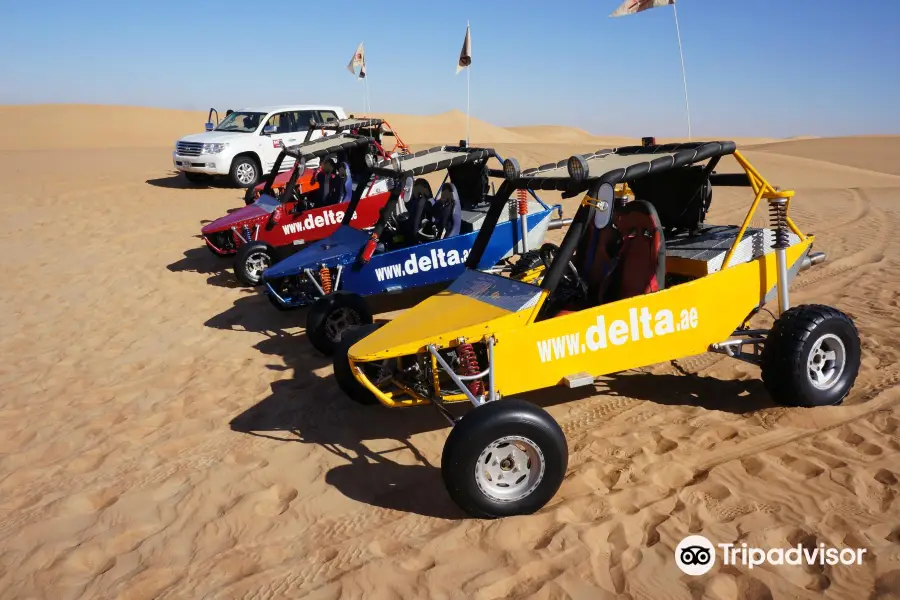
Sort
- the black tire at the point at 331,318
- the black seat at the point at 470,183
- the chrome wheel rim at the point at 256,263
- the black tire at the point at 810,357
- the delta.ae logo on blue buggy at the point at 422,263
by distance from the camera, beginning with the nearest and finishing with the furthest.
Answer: the black tire at the point at 810,357 < the black tire at the point at 331,318 < the delta.ae logo on blue buggy at the point at 422,263 < the black seat at the point at 470,183 < the chrome wheel rim at the point at 256,263

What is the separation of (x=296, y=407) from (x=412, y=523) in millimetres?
2111

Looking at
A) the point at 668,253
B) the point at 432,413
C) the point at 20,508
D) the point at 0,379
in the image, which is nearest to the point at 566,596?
the point at 432,413

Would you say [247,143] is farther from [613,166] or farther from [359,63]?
[613,166]

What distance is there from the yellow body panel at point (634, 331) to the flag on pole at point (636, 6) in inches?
168

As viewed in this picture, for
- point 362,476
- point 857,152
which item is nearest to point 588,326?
point 362,476

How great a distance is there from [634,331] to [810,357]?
1.36 meters

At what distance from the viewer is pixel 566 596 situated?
3.45 metres

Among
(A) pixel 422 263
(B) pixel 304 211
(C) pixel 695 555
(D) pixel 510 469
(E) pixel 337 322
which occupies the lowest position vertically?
(C) pixel 695 555

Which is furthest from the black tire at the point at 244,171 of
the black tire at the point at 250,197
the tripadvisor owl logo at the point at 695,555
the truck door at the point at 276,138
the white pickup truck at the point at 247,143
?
the tripadvisor owl logo at the point at 695,555

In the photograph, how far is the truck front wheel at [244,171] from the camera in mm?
17234

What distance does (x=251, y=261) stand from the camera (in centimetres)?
990

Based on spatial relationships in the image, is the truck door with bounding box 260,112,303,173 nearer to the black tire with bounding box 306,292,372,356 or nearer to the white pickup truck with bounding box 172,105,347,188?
the white pickup truck with bounding box 172,105,347,188

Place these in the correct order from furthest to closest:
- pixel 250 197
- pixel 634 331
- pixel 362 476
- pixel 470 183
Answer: pixel 250 197 < pixel 470 183 < pixel 634 331 < pixel 362 476

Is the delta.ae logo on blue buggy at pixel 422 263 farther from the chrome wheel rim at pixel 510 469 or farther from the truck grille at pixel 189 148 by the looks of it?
the truck grille at pixel 189 148
